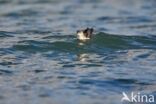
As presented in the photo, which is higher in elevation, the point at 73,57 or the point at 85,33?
the point at 85,33

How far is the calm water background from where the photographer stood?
363 inches

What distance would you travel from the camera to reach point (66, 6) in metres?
22.2

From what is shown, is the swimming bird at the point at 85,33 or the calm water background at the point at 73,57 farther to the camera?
the swimming bird at the point at 85,33

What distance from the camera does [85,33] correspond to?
13.1 m

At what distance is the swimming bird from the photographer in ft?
42.4

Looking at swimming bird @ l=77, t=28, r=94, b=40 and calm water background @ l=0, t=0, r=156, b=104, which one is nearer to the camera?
calm water background @ l=0, t=0, r=156, b=104

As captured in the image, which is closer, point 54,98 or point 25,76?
point 54,98

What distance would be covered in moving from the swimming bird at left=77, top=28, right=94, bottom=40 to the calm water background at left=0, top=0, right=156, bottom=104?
0.62ft

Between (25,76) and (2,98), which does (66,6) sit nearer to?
(25,76)

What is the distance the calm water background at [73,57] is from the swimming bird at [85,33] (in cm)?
19

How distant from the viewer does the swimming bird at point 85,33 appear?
12.9 m

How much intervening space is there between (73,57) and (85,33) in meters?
1.42

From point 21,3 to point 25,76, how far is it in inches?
523

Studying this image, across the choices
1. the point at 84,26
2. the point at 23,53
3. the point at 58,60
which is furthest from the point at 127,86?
the point at 84,26
